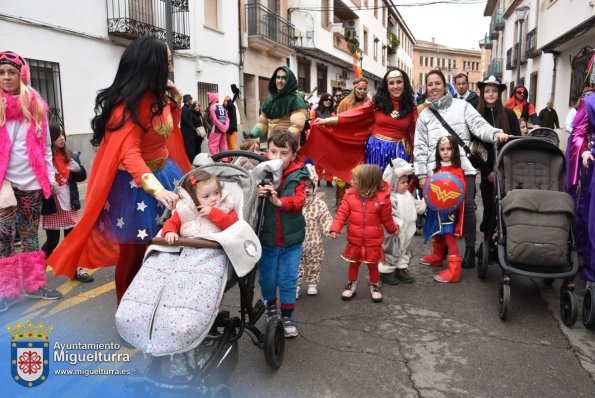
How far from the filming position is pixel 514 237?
3842 mm

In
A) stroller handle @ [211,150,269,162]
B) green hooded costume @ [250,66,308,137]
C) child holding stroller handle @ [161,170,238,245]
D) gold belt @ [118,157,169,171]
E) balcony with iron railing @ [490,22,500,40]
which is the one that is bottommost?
child holding stroller handle @ [161,170,238,245]

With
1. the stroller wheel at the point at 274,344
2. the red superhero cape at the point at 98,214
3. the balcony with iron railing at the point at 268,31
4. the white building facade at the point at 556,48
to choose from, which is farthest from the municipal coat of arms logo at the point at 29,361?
the balcony with iron railing at the point at 268,31

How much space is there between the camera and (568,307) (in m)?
3.76

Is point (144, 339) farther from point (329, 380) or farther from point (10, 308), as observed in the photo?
point (10, 308)

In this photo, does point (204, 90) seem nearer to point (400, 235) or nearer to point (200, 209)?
point (400, 235)

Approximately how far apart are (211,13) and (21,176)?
1533 centimetres

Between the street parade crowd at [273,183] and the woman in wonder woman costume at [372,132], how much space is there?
0.05 feet

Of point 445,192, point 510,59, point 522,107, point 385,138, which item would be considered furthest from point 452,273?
point 510,59

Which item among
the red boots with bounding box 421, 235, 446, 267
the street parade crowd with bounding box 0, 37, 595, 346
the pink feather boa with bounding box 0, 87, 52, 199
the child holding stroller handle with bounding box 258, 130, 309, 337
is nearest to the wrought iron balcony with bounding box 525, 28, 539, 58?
the street parade crowd with bounding box 0, 37, 595, 346

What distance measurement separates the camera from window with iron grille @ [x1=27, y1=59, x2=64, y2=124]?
35.2ft

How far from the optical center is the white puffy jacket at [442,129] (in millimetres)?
5059

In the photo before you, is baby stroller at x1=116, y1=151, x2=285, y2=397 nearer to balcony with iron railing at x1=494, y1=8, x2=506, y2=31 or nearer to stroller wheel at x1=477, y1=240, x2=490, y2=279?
stroller wheel at x1=477, y1=240, x2=490, y2=279

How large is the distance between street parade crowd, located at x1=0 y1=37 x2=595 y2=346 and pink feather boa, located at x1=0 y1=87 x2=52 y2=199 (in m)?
0.01

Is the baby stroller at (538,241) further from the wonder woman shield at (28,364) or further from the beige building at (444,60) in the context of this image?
the beige building at (444,60)
